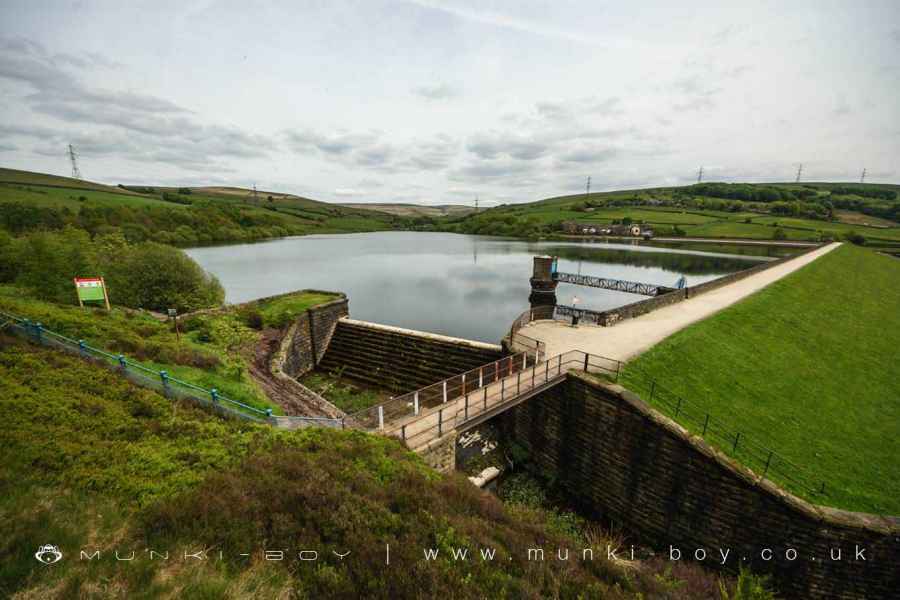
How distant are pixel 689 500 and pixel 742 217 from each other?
14486 centimetres

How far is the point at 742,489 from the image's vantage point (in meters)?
9.11

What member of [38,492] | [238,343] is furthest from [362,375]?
[38,492]

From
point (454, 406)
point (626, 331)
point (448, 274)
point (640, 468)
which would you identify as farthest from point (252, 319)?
point (448, 274)

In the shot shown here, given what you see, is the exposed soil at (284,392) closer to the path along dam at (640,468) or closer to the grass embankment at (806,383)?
the path along dam at (640,468)

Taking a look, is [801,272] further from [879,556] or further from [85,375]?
[85,375]

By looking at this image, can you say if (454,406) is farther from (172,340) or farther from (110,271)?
(110,271)

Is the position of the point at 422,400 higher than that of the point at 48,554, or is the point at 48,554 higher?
the point at 48,554

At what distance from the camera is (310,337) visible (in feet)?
77.8

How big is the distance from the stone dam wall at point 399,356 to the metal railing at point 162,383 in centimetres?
1093

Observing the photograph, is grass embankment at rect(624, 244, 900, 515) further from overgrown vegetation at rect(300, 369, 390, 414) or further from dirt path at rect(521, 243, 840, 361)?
overgrown vegetation at rect(300, 369, 390, 414)

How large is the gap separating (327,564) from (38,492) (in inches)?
190

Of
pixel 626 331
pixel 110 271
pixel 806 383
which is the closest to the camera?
pixel 806 383

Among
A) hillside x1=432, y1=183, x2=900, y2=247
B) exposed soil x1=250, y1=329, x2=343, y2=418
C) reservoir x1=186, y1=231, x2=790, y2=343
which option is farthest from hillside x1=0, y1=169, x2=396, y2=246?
hillside x1=432, y1=183, x2=900, y2=247

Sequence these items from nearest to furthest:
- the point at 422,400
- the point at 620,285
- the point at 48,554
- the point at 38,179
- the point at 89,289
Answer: the point at 48,554, the point at 422,400, the point at 89,289, the point at 620,285, the point at 38,179
